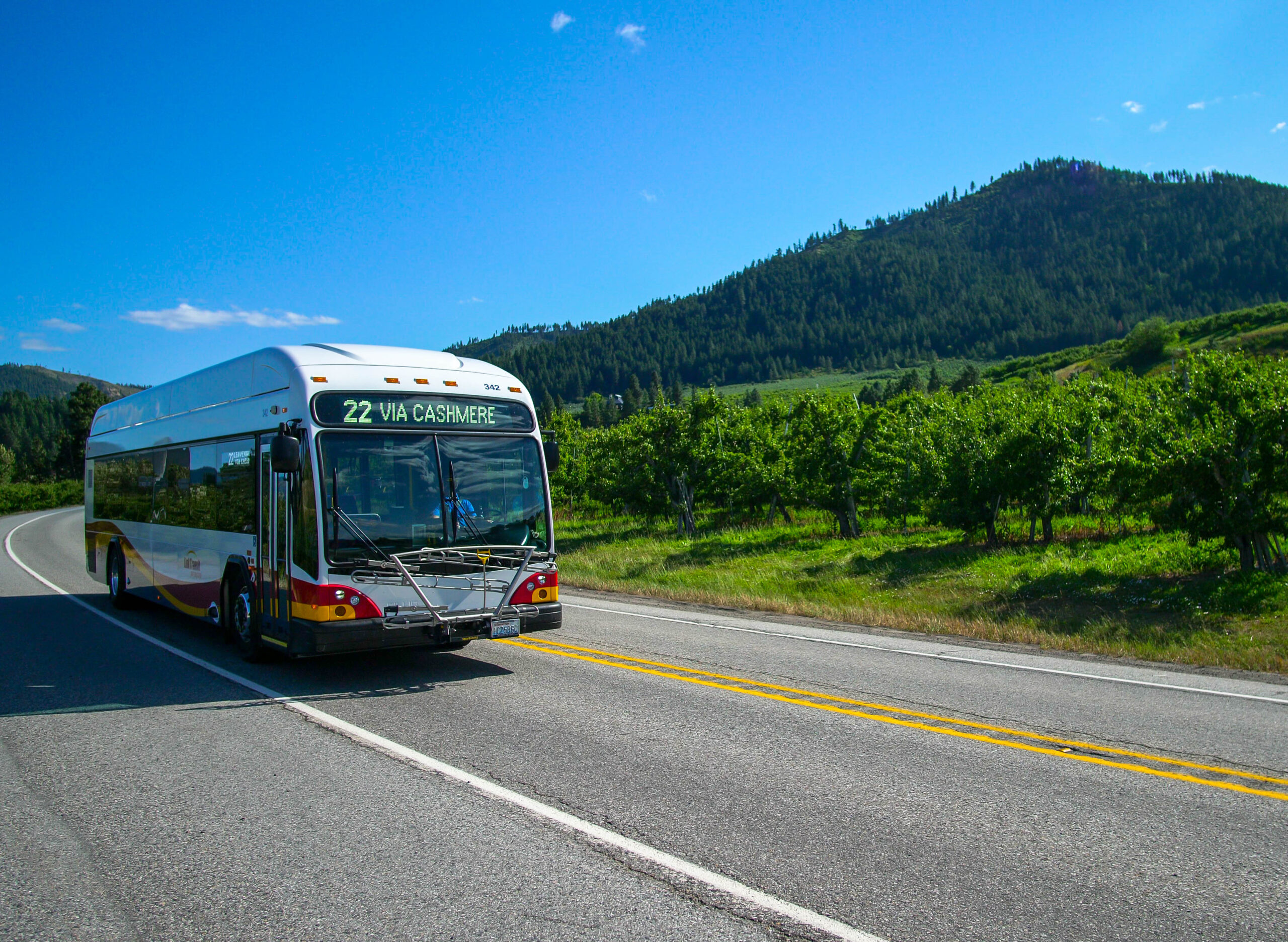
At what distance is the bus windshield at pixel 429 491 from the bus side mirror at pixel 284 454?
0.83 ft

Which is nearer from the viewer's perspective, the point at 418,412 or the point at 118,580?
the point at 418,412

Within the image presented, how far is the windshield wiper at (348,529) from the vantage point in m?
8.02

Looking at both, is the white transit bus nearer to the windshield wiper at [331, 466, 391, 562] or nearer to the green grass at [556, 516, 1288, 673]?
the windshield wiper at [331, 466, 391, 562]

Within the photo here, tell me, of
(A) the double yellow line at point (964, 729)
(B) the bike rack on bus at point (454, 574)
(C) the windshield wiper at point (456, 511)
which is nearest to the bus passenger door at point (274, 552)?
(B) the bike rack on bus at point (454, 574)

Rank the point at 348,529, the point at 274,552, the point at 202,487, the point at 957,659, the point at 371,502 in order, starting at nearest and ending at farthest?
the point at 348,529, the point at 371,502, the point at 274,552, the point at 957,659, the point at 202,487

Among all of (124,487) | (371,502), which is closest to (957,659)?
(371,502)

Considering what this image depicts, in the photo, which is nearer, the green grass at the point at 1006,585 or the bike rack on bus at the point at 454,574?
the bike rack on bus at the point at 454,574

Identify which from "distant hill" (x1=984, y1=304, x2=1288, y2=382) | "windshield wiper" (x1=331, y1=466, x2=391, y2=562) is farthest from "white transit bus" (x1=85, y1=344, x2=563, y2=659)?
"distant hill" (x1=984, y1=304, x2=1288, y2=382)

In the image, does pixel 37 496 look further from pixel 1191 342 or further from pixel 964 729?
pixel 1191 342

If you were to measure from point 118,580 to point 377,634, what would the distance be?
9.11 meters

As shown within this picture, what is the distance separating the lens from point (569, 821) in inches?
194

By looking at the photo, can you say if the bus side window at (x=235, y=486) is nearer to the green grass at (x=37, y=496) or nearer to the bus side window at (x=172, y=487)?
the bus side window at (x=172, y=487)

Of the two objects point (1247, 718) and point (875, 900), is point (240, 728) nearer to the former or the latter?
point (875, 900)

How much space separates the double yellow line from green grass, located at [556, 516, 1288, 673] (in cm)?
516
